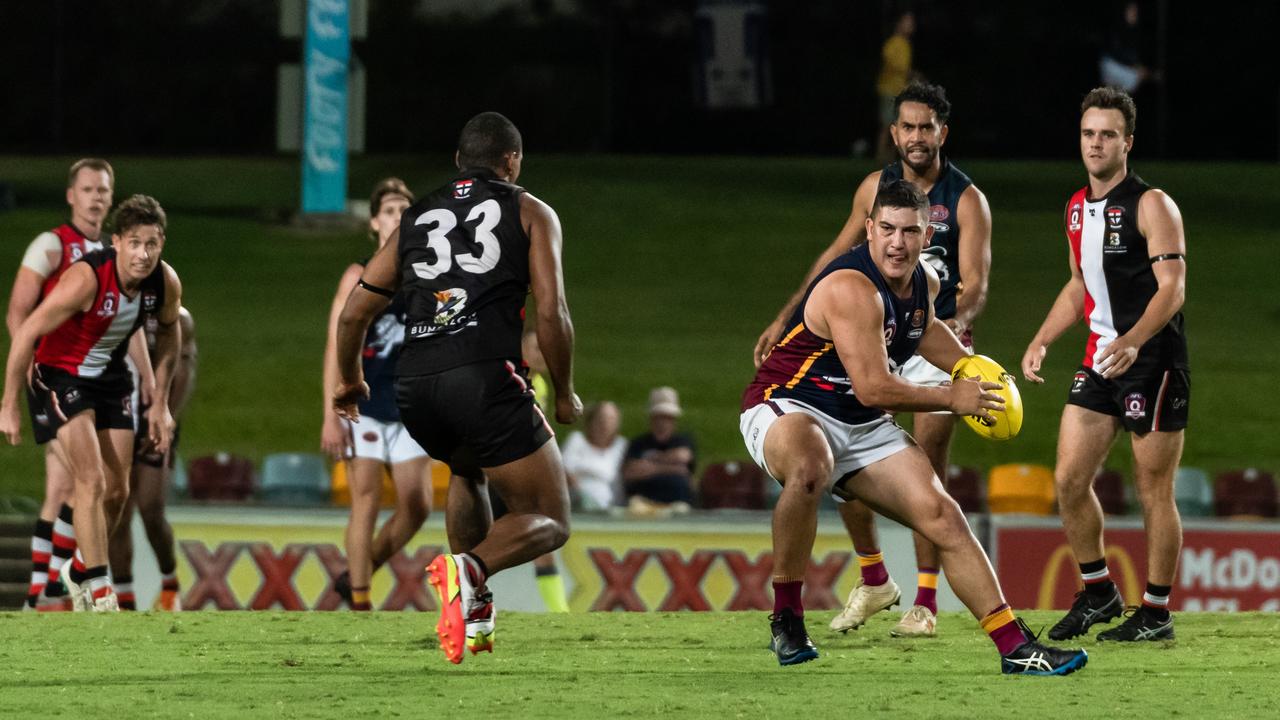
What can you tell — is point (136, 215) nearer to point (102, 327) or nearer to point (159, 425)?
point (102, 327)

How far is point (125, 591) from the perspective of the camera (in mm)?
9703

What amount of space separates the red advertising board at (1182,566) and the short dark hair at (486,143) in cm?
624

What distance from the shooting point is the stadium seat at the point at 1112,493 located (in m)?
13.2

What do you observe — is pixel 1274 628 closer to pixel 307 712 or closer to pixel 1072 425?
pixel 1072 425

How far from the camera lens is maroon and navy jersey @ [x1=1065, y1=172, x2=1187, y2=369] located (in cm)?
721

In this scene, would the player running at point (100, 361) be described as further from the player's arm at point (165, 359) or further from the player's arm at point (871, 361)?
the player's arm at point (871, 361)

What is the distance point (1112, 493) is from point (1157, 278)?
6.47 meters

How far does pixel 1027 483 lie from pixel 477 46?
1936 cm

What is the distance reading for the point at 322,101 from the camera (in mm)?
22422

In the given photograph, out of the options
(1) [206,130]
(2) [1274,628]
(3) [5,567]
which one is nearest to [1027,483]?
(2) [1274,628]

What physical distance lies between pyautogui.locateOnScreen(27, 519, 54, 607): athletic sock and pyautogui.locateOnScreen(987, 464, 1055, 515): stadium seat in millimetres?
6436

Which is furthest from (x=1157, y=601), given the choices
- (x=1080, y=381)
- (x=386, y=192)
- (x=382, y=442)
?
(x=386, y=192)

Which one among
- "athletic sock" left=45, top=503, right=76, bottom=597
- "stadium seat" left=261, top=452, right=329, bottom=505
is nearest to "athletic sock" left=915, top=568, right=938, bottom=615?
"athletic sock" left=45, top=503, right=76, bottom=597

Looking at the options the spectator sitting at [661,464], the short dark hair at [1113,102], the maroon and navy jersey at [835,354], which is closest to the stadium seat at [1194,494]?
the spectator sitting at [661,464]
